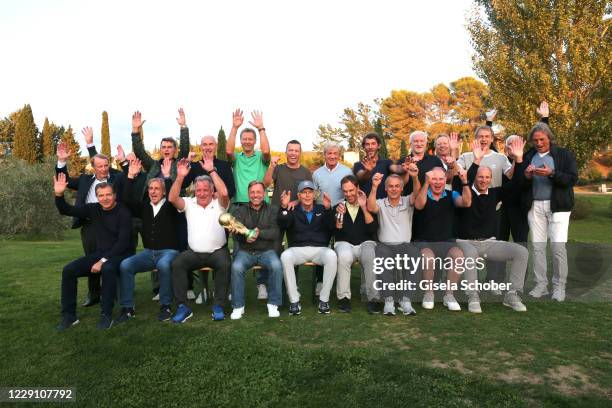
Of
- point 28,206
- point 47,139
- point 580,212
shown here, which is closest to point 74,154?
point 47,139

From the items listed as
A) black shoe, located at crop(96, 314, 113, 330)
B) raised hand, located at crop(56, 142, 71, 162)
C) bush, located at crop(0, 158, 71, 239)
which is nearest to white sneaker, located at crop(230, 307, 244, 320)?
black shoe, located at crop(96, 314, 113, 330)

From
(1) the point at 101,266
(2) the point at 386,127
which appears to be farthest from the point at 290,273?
(2) the point at 386,127

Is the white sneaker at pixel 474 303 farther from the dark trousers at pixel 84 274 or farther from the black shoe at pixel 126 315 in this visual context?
the dark trousers at pixel 84 274

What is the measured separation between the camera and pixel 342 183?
17.5ft

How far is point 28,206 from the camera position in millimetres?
15609

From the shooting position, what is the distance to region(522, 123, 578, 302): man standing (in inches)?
204

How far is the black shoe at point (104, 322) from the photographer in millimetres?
4473

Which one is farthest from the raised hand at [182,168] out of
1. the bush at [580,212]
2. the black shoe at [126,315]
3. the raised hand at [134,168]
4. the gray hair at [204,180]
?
the bush at [580,212]

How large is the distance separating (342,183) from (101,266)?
295 centimetres

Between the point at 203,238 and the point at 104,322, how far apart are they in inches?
53.5

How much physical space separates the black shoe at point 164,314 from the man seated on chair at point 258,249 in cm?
71

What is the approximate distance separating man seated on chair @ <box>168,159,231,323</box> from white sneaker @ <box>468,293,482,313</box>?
2823 mm

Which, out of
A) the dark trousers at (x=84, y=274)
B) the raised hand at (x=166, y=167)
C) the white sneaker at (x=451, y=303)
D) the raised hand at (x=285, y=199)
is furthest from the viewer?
the raised hand at (x=166, y=167)

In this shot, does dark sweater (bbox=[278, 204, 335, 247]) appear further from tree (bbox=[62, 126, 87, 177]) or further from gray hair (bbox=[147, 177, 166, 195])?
tree (bbox=[62, 126, 87, 177])
